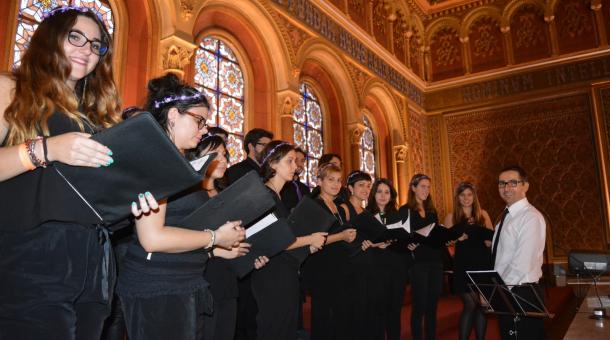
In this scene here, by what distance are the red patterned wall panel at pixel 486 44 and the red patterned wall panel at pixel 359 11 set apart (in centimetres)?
354

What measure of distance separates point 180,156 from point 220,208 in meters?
0.52

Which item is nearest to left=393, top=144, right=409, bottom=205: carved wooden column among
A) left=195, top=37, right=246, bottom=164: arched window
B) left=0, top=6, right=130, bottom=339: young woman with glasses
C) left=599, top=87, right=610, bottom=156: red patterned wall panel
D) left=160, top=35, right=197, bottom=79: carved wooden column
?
left=599, top=87, right=610, bottom=156: red patterned wall panel

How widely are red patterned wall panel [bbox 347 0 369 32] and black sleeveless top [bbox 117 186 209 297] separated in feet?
27.3

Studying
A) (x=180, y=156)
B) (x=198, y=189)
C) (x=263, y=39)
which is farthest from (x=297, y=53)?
(x=180, y=156)

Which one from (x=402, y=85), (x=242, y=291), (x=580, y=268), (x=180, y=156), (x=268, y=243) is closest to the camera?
(x=180, y=156)

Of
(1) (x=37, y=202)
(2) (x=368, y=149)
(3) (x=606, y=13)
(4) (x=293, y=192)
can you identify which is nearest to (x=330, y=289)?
(4) (x=293, y=192)

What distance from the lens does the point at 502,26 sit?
11.0m

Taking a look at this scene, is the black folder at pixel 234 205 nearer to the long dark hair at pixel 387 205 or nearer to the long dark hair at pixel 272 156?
the long dark hair at pixel 272 156

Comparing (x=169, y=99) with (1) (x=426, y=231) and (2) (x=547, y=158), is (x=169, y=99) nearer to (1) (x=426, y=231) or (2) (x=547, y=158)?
(1) (x=426, y=231)

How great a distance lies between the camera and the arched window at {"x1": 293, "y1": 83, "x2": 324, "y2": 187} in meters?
8.05

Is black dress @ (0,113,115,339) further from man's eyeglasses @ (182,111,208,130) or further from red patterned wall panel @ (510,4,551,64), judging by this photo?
red patterned wall panel @ (510,4,551,64)

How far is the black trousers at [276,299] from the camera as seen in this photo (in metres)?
2.49

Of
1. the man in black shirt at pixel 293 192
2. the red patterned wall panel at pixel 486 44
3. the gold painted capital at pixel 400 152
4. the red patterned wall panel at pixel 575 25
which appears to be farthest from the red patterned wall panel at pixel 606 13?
the man in black shirt at pixel 293 192

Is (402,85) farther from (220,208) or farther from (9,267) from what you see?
(9,267)
